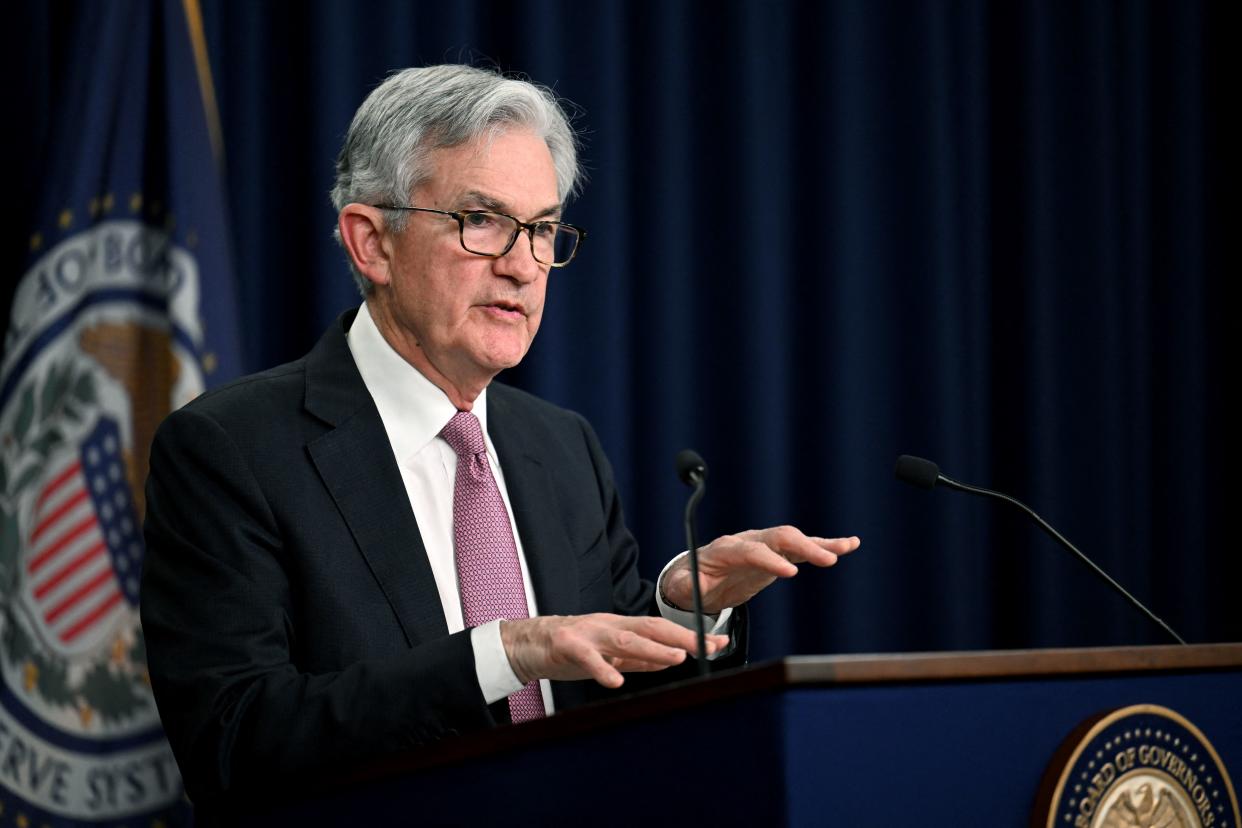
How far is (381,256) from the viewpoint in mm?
2191

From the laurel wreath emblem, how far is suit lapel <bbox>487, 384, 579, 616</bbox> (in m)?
0.76

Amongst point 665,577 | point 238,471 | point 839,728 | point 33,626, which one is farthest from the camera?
point 33,626

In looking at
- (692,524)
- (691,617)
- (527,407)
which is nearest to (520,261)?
(527,407)

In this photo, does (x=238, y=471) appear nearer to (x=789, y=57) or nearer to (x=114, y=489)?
(x=114, y=489)

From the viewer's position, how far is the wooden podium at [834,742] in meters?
1.17

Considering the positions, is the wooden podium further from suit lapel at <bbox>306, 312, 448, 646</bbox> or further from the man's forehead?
the man's forehead

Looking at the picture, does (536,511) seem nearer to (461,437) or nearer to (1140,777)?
(461,437)

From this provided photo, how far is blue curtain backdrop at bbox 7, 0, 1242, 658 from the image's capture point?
124 inches

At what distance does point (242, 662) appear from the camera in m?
1.73

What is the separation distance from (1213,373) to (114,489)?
112 inches

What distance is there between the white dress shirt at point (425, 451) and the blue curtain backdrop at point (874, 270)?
36.7 inches

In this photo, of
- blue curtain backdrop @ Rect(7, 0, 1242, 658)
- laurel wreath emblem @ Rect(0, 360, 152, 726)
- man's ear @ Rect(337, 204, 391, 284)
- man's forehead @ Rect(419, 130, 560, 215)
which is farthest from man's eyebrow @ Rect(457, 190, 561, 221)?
blue curtain backdrop @ Rect(7, 0, 1242, 658)

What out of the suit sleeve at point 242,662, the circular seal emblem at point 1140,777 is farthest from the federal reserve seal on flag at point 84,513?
the circular seal emblem at point 1140,777

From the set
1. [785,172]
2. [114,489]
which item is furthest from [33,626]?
[785,172]
